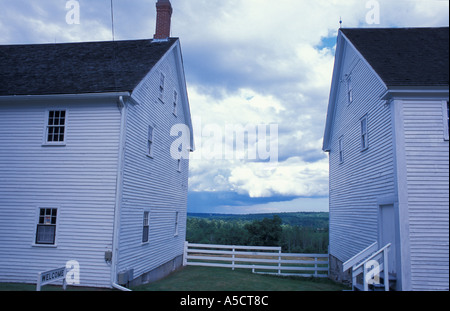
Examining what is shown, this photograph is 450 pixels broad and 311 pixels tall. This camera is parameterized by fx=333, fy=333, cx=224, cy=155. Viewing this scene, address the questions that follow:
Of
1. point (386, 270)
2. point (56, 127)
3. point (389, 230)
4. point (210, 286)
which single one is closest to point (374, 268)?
point (386, 270)

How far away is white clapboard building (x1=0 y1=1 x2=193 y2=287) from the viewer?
11.4 m

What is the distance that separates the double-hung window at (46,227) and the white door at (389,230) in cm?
1132

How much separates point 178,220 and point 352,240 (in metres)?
9.71

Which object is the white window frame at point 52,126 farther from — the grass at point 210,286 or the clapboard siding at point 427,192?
the clapboard siding at point 427,192

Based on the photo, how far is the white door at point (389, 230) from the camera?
10.6 metres

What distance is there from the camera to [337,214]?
17.7 meters

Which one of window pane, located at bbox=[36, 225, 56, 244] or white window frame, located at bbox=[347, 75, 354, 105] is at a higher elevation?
white window frame, located at bbox=[347, 75, 354, 105]

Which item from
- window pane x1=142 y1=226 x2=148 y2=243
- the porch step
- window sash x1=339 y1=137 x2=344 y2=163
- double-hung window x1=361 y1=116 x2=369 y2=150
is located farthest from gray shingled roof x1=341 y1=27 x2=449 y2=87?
window pane x1=142 y1=226 x2=148 y2=243

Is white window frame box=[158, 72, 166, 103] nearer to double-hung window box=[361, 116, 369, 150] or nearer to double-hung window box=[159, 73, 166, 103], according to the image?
double-hung window box=[159, 73, 166, 103]

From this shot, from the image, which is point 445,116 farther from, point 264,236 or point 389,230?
point 264,236

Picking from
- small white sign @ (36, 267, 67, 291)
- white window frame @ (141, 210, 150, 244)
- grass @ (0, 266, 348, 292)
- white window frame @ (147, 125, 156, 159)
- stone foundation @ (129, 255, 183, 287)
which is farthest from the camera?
white window frame @ (147, 125, 156, 159)

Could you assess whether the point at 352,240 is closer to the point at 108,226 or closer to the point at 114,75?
the point at 108,226

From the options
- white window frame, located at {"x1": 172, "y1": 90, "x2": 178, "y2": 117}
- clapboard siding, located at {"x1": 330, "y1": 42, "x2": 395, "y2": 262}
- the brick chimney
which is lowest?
clapboard siding, located at {"x1": 330, "y1": 42, "x2": 395, "y2": 262}

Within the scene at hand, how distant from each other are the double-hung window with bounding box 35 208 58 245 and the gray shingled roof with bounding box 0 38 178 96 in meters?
4.27
